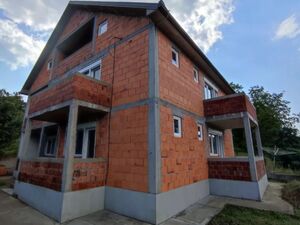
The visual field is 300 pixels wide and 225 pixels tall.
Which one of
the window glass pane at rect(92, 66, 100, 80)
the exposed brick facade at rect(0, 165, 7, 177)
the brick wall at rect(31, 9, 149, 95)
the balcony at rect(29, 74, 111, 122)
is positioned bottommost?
the exposed brick facade at rect(0, 165, 7, 177)

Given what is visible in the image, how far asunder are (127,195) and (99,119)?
3182 millimetres

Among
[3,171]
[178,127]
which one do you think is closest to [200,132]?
[178,127]

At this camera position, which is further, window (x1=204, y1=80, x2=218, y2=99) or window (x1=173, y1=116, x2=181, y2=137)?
window (x1=204, y1=80, x2=218, y2=99)

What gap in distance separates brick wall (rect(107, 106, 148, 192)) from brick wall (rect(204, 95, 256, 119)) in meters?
4.83

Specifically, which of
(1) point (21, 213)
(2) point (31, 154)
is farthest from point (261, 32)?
(2) point (31, 154)

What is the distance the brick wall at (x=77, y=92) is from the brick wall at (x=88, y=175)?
2228 mm

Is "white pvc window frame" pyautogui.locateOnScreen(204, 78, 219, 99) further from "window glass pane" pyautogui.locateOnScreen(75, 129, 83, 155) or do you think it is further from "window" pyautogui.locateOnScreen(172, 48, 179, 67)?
"window glass pane" pyautogui.locateOnScreen(75, 129, 83, 155)

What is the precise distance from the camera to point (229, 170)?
768 cm

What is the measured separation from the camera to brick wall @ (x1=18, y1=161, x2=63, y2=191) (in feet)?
17.0

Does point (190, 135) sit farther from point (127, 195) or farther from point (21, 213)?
point (21, 213)

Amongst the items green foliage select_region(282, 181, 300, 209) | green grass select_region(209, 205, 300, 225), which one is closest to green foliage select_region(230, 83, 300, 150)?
green foliage select_region(282, 181, 300, 209)

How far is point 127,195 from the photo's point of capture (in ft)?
17.4

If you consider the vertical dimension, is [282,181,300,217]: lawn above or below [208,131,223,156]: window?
below

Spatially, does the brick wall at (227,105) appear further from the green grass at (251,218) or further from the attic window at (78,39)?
the attic window at (78,39)
